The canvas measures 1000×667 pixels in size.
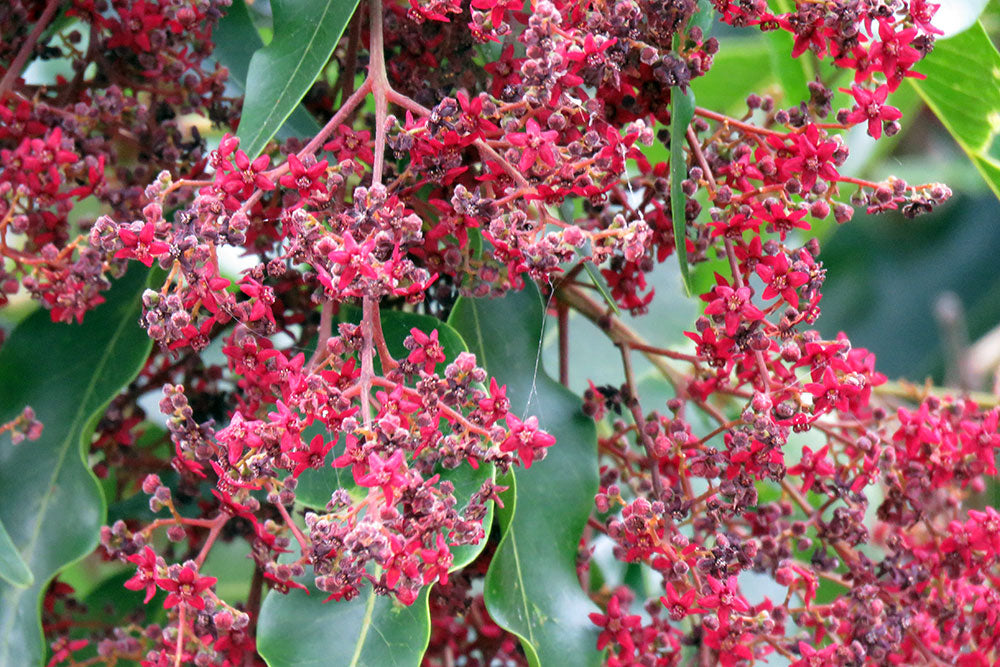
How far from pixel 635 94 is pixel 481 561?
463 millimetres

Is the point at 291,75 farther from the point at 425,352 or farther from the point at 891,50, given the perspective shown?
the point at 891,50

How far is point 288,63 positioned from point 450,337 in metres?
0.27

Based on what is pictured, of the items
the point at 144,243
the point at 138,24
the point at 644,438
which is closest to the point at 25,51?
the point at 138,24

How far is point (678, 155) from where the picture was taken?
0.82m

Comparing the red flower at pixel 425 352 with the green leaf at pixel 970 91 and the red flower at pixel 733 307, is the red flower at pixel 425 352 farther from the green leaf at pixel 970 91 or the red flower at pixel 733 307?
the green leaf at pixel 970 91

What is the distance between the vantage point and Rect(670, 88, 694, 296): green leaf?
806mm

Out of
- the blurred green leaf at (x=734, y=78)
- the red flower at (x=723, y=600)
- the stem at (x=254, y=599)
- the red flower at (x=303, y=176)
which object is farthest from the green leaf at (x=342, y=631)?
the blurred green leaf at (x=734, y=78)

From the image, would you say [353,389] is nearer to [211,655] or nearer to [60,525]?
[211,655]

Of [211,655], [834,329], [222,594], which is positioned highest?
[834,329]

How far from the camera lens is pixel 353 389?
72 centimetres

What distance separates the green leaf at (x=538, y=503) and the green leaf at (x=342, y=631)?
0.29 feet

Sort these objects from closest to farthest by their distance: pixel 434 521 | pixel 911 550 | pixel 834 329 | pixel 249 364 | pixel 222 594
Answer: pixel 434 521
pixel 249 364
pixel 911 550
pixel 222 594
pixel 834 329

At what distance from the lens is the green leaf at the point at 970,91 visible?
1083 mm

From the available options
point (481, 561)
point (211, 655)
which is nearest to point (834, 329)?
point (481, 561)
